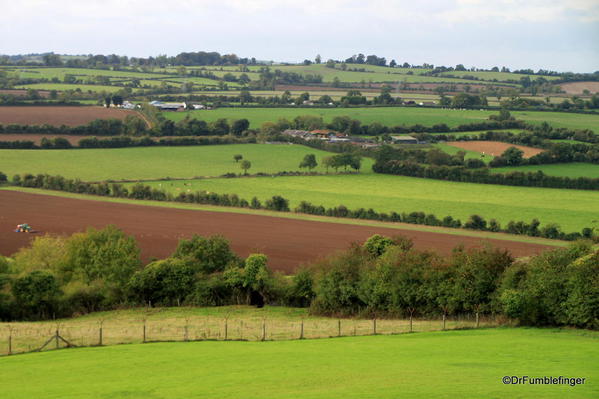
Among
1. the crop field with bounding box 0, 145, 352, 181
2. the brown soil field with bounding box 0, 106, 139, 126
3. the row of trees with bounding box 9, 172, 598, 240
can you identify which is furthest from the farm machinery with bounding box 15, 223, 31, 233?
the brown soil field with bounding box 0, 106, 139, 126

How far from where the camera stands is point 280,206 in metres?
69.3

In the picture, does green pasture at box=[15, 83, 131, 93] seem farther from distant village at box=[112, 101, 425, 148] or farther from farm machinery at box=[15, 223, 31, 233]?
farm machinery at box=[15, 223, 31, 233]

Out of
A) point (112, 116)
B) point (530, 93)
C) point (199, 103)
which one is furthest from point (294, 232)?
point (530, 93)

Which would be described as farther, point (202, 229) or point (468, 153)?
point (468, 153)

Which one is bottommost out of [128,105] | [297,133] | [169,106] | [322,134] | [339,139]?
[339,139]

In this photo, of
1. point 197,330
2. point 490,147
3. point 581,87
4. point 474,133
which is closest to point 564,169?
point 490,147

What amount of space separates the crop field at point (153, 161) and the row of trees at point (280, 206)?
5.57m

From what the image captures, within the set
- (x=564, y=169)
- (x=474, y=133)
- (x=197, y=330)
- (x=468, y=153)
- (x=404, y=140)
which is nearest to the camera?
(x=197, y=330)

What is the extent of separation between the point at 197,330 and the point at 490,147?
83.3m

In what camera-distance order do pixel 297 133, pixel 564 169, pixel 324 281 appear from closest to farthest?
pixel 324 281 < pixel 564 169 < pixel 297 133

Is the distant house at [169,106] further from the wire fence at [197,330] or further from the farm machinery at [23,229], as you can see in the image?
the wire fence at [197,330]

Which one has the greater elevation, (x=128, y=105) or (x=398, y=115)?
(x=398, y=115)

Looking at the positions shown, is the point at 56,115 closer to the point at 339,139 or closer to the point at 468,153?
the point at 339,139

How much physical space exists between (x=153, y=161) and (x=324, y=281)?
62.4 m
